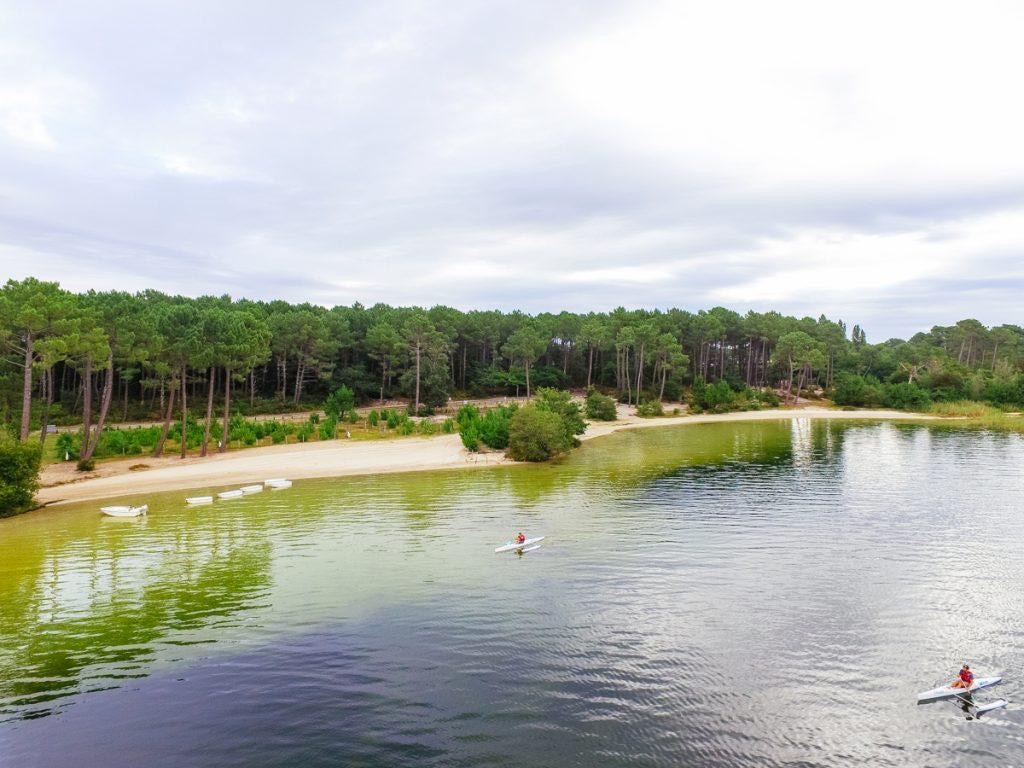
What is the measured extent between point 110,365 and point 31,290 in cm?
954

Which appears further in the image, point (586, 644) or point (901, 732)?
point (586, 644)

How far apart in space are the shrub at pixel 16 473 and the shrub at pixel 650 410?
82.5 metres

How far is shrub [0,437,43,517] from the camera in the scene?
36.1 meters

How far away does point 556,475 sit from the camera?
5016 centimetres

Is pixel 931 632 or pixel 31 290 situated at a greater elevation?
pixel 31 290

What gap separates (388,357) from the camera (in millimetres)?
93562

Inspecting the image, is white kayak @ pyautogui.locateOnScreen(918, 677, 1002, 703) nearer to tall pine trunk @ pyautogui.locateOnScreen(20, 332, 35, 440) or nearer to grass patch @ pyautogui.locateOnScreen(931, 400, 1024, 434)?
tall pine trunk @ pyautogui.locateOnScreen(20, 332, 35, 440)

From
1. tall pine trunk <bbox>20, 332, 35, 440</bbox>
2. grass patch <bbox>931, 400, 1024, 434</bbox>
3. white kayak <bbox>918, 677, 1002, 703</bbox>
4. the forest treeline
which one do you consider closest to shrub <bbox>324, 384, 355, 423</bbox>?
the forest treeline

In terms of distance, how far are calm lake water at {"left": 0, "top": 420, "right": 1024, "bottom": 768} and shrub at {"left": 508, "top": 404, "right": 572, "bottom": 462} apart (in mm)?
18733

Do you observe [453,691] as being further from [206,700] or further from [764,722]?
[764,722]

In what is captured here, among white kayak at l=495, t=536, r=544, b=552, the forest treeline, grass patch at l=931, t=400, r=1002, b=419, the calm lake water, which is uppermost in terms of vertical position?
the forest treeline

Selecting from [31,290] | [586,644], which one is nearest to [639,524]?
[586,644]

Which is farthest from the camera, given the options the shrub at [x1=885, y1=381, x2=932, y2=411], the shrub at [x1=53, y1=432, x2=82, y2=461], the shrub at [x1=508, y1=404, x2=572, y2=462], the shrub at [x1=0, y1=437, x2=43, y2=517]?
the shrub at [x1=885, y1=381, x2=932, y2=411]

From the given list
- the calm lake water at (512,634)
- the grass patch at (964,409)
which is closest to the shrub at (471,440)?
the calm lake water at (512,634)
